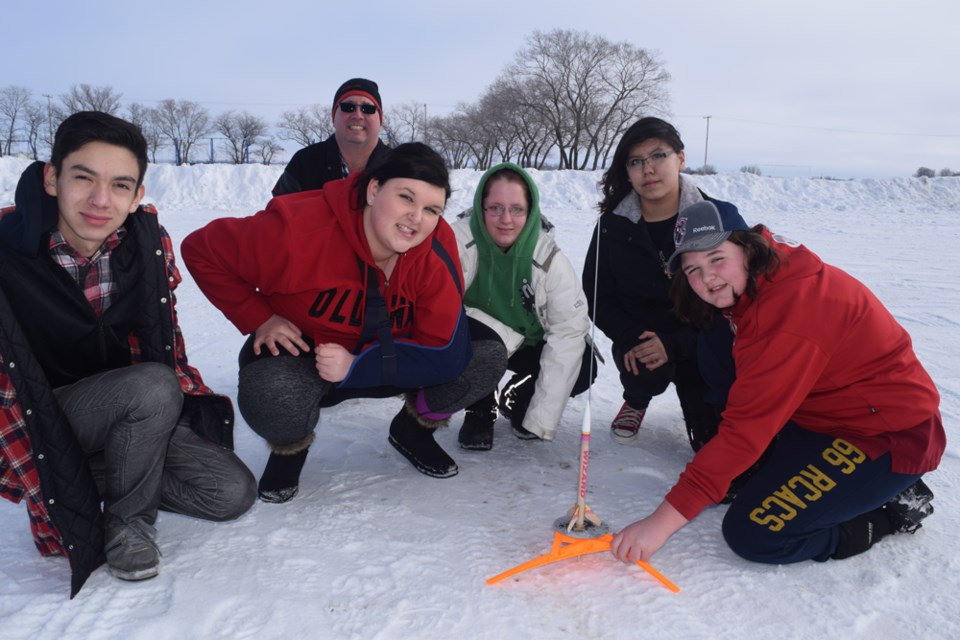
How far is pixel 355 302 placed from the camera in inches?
99.7

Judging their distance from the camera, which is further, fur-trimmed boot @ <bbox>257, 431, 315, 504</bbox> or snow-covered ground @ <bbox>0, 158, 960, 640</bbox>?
fur-trimmed boot @ <bbox>257, 431, 315, 504</bbox>

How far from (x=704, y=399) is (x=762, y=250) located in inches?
39.0

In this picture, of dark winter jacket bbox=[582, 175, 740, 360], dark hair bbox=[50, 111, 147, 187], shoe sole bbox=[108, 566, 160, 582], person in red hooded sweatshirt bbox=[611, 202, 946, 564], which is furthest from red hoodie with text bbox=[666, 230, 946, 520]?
dark hair bbox=[50, 111, 147, 187]

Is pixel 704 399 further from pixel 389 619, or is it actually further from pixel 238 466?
pixel 238 466

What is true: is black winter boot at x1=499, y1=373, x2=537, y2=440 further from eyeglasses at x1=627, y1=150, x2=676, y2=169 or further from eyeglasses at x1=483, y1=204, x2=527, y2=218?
eyeglasses at x1=627, y1=150, x2=676, y2=169

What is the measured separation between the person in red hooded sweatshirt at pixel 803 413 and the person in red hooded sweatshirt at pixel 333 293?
91cm

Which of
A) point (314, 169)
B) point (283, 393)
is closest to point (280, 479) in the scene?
point (283, 393)

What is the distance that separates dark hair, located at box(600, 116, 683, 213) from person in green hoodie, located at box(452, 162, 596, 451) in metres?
0.45

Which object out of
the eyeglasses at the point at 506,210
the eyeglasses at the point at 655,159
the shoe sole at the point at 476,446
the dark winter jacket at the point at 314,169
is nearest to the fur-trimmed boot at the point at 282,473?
the shoe sole at the point at 476,446

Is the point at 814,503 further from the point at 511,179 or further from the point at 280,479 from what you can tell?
the point at 280,479

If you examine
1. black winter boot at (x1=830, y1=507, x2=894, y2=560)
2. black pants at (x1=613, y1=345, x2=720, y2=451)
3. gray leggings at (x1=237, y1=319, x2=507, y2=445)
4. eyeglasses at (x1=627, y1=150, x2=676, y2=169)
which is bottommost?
black winter boot at (x1=830, y1=507, x2=894, y2=560)

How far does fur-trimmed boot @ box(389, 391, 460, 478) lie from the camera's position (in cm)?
285

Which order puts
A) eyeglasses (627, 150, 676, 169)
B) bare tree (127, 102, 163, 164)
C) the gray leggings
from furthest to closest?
1. bare tree (127, 102, 163, 164)
2. eyeglasses (627, 150, 676, 169)
3. the gray leggings

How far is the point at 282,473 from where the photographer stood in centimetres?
260
